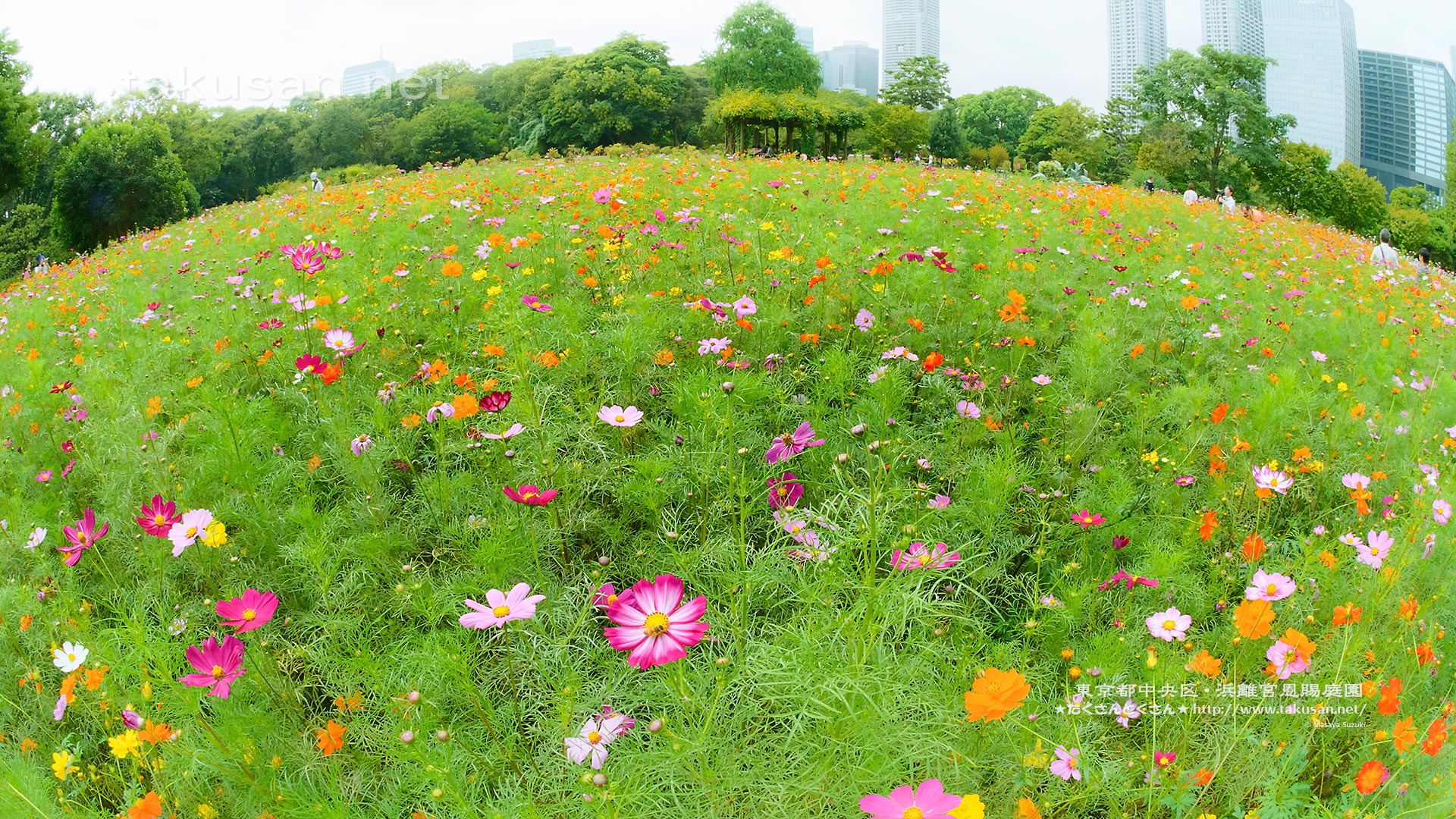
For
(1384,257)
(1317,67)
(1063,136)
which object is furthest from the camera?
(1317,67)

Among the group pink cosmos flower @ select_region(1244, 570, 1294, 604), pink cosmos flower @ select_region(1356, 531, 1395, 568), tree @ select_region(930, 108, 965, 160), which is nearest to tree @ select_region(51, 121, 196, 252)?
pink cosmos flower @ select_region(1244, 570, 1294, 604)

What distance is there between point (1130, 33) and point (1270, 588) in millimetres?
192605

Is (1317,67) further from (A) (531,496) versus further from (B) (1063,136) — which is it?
(A) (531,496)

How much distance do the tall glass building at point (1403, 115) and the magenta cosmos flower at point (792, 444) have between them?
657 ft

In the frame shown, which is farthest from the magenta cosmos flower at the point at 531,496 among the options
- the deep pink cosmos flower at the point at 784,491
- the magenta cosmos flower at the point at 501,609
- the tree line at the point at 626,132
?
the tree line at the point at 626,132

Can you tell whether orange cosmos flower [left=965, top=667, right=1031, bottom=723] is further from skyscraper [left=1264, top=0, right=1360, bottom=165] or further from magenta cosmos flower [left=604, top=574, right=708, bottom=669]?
skyscraper [left=1264, top=0, right=1360, bottom=165]

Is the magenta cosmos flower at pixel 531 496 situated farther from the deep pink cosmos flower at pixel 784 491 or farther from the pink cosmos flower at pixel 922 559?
the pink cosmos flower at pixel 922 559

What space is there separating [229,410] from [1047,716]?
2.42m

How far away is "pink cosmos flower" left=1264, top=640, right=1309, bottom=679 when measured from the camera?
1.21 metres

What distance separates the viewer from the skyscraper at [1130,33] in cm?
14900

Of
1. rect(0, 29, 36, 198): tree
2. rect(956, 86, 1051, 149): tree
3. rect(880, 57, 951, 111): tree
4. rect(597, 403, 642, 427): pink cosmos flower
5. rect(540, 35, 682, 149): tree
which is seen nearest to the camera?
rect(597, 403, 642, 427): pink cosmos flower

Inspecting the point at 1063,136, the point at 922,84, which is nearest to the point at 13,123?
the point at 922,84

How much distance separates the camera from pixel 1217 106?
93.7 feet

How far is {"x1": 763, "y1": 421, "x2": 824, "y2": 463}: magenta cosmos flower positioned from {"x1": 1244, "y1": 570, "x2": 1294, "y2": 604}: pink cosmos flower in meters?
0.99
